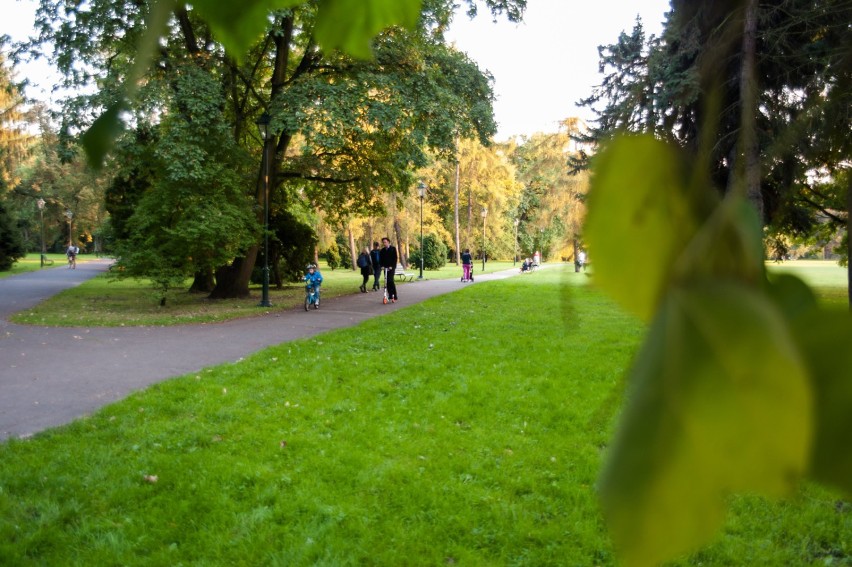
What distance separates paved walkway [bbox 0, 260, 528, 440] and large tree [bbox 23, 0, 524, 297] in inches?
80.5

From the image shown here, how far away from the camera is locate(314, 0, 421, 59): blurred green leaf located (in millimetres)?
600

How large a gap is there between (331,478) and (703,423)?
402 cm

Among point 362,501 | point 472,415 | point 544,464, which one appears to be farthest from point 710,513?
point 472,415

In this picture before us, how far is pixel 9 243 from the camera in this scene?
1105 inches

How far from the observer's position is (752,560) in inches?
109

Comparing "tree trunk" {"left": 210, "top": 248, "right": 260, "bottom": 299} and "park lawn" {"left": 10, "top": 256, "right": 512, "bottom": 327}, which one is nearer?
"park lawn" {"left": 10, "top": 256, "right": 512, "bottom": 327}

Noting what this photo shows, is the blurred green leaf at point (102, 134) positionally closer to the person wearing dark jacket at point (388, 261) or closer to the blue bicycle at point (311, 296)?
the blue bicycle at point (311, 296)

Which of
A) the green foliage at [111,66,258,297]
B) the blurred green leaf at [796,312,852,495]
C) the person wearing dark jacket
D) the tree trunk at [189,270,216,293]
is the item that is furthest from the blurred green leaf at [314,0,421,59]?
the tree trunk at [189,270,216,293]

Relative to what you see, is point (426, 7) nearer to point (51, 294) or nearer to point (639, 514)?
point (639, 514)

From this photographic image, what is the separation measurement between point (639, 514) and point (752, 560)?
3.18 meters

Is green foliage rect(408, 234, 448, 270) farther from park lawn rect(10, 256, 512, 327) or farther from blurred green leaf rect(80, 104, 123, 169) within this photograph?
blurred green leaf rect(80, 104, 123, 169)

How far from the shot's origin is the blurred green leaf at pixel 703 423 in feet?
0.82

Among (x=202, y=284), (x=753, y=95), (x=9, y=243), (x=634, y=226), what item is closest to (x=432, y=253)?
(x=202, y=284)

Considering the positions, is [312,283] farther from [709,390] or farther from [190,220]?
[709,390]
